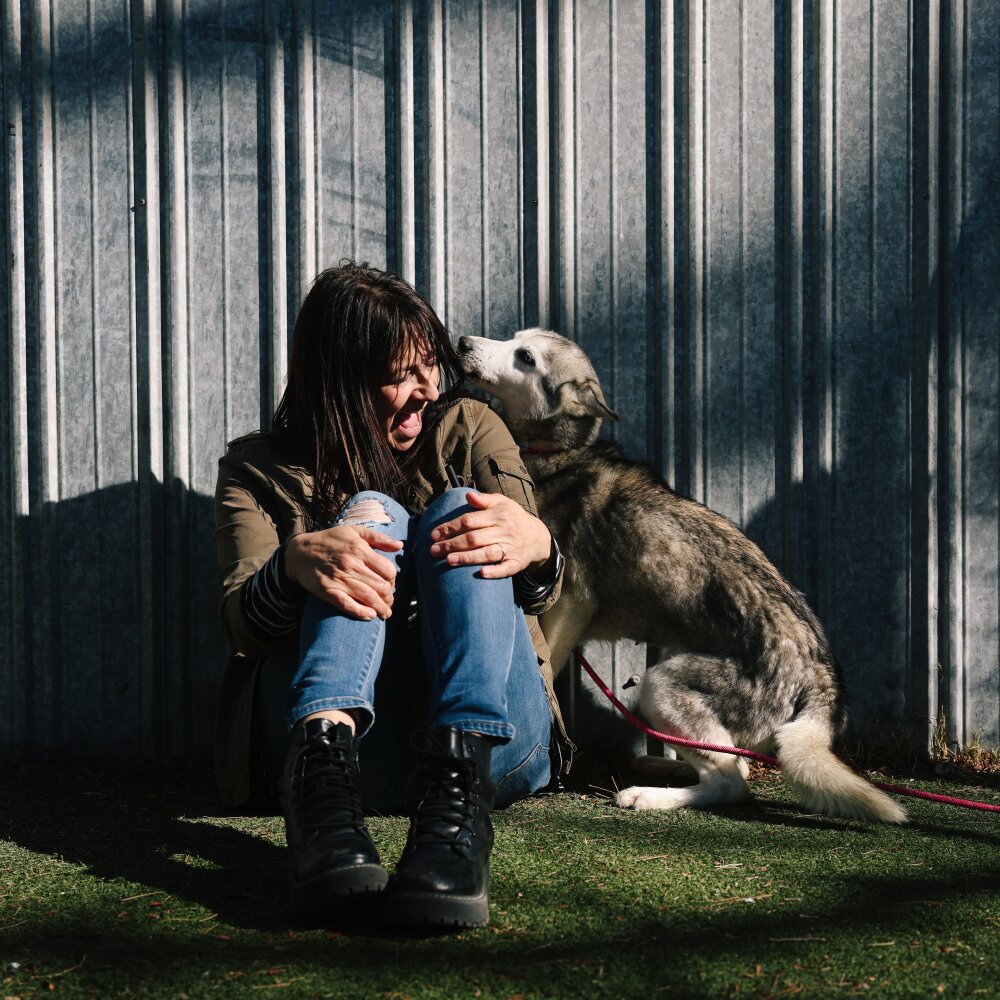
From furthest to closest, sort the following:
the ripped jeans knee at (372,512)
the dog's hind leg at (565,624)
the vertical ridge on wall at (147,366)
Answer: the vertical ridge on wall at (147,366) → the dog's hind leg at (565,624) → the ripped jeans knee at (372,512)

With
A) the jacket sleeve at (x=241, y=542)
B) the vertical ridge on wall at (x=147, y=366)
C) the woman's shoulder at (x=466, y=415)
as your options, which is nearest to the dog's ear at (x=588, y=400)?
the woman's shoulder at (x=466, y=415)

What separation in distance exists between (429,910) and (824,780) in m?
1.48

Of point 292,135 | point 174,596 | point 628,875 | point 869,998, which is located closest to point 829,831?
point 628,875

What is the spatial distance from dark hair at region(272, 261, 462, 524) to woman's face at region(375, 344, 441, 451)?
2 cm

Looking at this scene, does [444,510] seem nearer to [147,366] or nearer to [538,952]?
[538,952]

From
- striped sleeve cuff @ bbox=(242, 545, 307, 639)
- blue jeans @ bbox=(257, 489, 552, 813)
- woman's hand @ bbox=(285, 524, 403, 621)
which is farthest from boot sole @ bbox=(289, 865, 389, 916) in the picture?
striped sleeve cuff @ bbox=(242, 545, 307, 639)

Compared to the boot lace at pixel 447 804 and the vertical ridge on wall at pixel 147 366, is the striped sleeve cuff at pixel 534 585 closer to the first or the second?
the boot lace at pixel 447 804

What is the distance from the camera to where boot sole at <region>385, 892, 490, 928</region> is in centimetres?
188

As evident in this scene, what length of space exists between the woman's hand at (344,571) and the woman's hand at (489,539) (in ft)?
0.47

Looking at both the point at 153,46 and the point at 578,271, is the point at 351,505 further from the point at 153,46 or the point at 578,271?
the point at 153,46

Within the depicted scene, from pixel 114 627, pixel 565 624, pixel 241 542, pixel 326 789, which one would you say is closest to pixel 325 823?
pixel 326 789

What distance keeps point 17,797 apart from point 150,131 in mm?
2353

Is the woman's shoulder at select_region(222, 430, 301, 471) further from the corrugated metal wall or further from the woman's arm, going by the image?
the corrugated metal wall

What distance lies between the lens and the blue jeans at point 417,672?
220 centimetres
